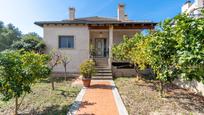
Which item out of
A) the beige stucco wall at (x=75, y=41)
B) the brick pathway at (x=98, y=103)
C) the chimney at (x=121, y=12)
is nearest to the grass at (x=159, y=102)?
the brick pathway at (x=98, y=103)

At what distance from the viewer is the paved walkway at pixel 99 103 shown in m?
7.85

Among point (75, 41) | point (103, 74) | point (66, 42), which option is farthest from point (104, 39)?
point (103, 74)

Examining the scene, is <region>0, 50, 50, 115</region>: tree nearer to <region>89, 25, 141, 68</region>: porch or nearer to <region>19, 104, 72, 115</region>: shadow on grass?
<region>19, 104, 72, 115</region>: shadow on grass

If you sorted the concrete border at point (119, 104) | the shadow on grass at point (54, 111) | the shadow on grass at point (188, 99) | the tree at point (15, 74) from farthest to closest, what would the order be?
the shadow on grass at point (188, 99) < the shadow on grass at point (54, 111) < the concrete border at point (119, 104) < the tree at point (15, 74)

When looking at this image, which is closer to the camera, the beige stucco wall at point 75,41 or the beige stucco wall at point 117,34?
the beige stucco wall at point 75,41

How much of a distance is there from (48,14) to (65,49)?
4.51 metres

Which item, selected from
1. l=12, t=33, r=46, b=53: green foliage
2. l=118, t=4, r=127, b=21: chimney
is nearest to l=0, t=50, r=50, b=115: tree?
l=12, t=33, r=46, b=53: green foliage

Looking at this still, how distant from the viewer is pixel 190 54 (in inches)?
127

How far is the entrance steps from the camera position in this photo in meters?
16.2

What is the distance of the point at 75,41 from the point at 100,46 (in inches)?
166

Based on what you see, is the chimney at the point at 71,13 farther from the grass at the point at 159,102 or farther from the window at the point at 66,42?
the grass at the point at 159,102

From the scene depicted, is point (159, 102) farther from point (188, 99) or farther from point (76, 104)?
point (76, 104)

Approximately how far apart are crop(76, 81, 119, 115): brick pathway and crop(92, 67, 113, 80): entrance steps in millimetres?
3843

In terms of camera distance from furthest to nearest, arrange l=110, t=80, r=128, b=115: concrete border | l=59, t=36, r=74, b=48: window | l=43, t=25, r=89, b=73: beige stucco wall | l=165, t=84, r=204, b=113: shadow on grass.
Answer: l=59, t=36, r=74, b=48: window, l=43, t=25, r=89, b=73: beige stucco wall, l=165, t=84, r=204, b=113: shadow on grass, l=110, t=80, r=128, b=115: concrete border
